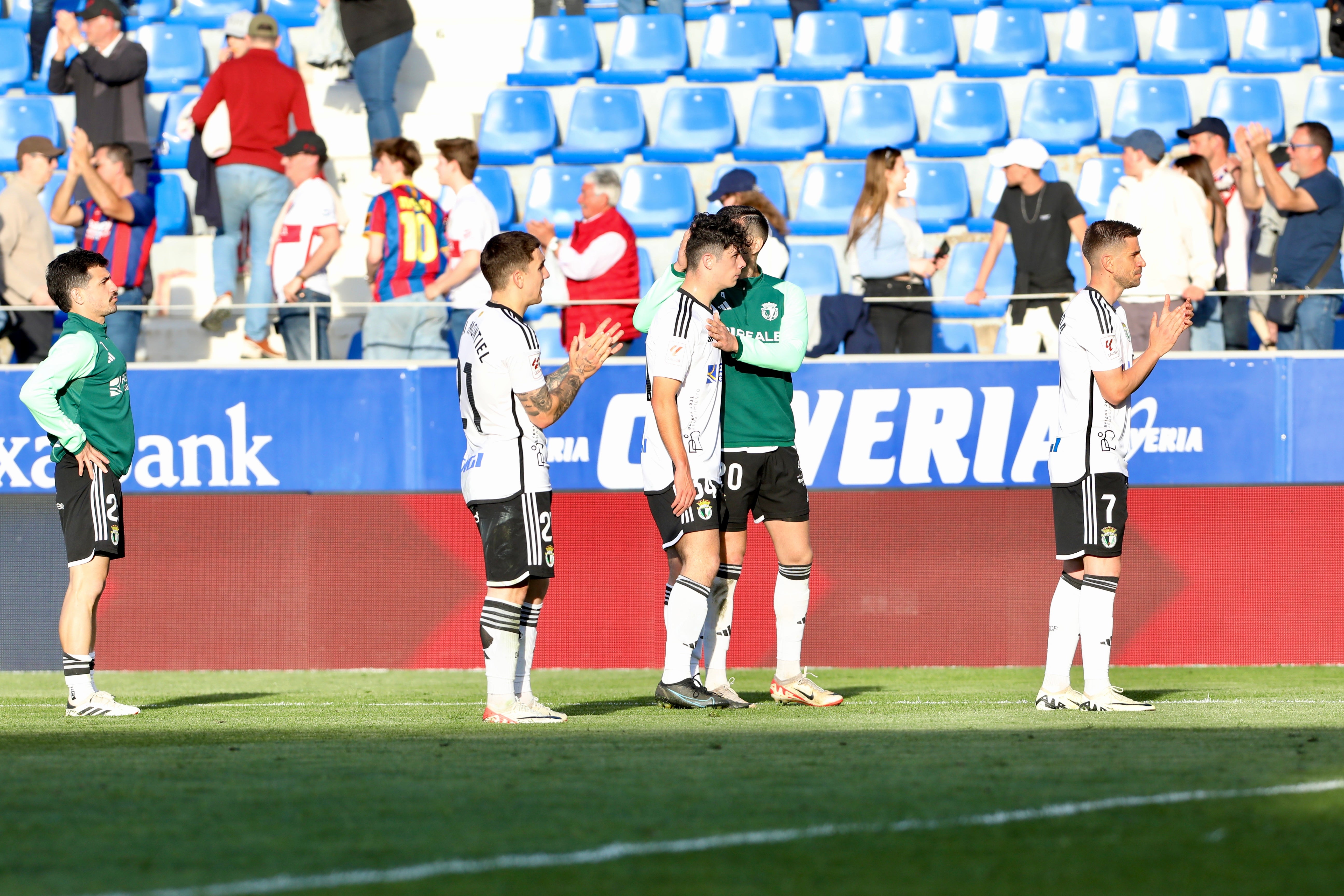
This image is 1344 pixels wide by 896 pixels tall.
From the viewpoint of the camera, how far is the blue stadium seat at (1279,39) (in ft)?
48.7

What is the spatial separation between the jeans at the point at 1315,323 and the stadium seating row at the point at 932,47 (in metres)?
5.05

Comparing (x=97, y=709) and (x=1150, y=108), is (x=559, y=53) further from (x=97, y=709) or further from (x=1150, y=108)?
(x=97, y=709)

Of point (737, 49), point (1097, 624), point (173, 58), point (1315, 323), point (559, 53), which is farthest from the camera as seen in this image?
point (173, 58)

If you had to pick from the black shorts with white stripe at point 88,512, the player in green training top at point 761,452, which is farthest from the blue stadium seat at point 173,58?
the player in green training top at point 761,452

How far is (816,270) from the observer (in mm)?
12922

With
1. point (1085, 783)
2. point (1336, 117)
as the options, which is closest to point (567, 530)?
point (1085, 783)

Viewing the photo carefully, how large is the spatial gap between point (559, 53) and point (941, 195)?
3.90 meters

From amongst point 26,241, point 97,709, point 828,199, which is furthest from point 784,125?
point 97,709

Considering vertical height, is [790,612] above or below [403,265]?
below

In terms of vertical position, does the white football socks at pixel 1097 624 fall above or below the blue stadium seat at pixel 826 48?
below

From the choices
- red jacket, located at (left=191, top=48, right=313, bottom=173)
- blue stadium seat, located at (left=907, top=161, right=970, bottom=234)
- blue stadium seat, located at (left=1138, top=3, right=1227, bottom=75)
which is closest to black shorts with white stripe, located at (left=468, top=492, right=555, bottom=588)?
red jacket, located at (left=191, top=48, right=313, bottom=173)

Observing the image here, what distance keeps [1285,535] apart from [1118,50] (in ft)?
20.4

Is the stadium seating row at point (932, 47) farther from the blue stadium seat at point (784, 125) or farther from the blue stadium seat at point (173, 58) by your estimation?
the blue stadium seat at point (173, 58)

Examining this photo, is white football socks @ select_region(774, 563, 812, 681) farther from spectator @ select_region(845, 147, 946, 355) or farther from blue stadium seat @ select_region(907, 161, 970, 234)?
blue stadium seat @ select_region(907, 161, 970, 234)
